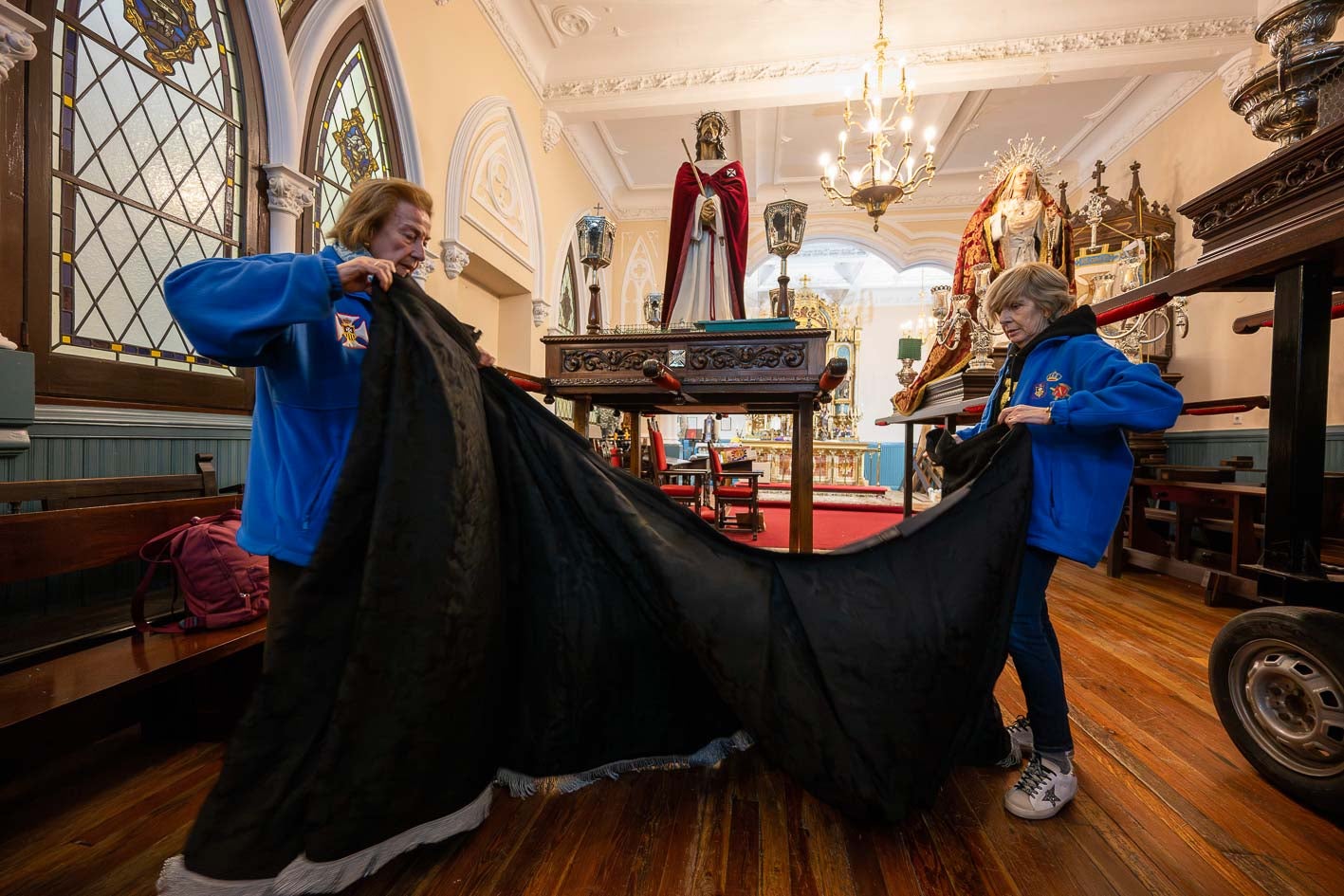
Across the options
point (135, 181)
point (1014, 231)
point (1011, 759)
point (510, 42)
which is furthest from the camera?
point (510, 42)

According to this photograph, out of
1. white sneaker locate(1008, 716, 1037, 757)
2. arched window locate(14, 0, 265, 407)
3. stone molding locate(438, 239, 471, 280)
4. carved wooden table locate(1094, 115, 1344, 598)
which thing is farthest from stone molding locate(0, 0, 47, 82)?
white sneaker locate(1008, 716, 1037, 757)

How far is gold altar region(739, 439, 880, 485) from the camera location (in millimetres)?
10945

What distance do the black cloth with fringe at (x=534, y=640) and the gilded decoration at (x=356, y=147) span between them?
329cm

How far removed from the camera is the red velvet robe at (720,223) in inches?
117

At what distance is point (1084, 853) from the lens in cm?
125

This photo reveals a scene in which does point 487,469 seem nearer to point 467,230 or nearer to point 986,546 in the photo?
point 986,546

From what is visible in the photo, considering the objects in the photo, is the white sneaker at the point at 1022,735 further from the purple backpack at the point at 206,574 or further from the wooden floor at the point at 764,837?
the purple backpack at the point at 206,574

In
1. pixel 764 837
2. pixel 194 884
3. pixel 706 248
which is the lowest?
pixel 764 837

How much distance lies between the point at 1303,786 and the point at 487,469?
2.06 m

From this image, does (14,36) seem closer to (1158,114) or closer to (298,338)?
(298,338)

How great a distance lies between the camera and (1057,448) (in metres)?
1.39

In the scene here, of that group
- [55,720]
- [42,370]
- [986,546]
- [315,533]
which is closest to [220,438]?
[42,370]

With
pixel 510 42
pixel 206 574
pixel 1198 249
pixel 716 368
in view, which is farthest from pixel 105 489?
pixel 1198 249

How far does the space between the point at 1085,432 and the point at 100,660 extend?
2479 mm
